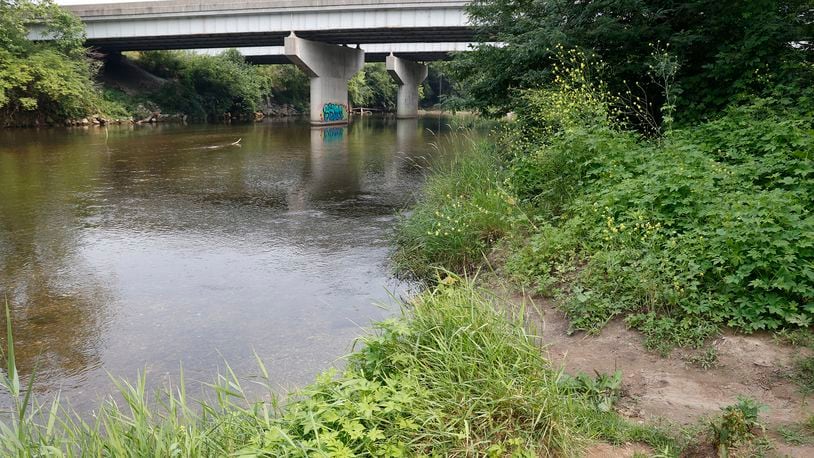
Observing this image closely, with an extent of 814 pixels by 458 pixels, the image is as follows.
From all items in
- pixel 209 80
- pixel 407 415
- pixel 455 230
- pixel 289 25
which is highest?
pixel 289 25

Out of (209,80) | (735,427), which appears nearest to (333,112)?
(209,80)

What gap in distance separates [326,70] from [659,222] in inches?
1500

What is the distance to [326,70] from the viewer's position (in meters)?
40.9

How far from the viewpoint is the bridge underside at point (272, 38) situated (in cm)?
3444

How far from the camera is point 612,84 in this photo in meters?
9.66

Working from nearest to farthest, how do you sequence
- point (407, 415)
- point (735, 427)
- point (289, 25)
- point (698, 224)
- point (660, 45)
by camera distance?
point (735, 427)
point (407, 415)
point (698, 224)
point (660, 45)
point (289, 25)

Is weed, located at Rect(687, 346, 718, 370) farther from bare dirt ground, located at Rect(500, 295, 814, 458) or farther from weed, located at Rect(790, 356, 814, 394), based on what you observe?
weed, located at Rect(790, 356, 814, 394)

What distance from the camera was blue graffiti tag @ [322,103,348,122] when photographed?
40.9m

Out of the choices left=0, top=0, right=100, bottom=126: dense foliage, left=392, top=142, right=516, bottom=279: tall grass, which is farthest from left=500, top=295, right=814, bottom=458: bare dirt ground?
left=0, top=0, right=100, bottom=126: dense foliage

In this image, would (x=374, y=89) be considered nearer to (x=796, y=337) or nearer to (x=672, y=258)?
(x=672, y=258)

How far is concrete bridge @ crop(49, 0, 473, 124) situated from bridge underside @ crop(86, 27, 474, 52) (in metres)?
0.05

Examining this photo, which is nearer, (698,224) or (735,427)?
(735,427)

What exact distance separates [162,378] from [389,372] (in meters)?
2.18

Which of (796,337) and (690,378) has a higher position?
(796,337)
